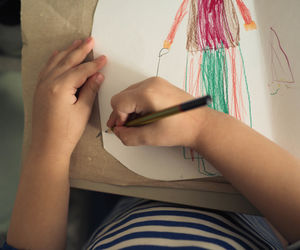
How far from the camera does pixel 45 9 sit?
48 centimetres

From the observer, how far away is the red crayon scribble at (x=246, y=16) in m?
0.47

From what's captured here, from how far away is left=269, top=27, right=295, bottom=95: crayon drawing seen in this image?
446mm

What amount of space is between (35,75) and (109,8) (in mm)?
197

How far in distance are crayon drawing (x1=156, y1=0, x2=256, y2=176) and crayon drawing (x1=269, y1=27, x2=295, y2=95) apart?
0.15 feet

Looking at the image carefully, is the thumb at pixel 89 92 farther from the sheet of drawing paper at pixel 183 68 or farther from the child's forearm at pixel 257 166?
the child's forearm at pixel 257 166

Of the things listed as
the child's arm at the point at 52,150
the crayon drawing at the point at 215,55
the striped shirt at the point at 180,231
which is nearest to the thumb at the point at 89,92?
the child's arm at the point at 52,150

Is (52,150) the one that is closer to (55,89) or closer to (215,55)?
(55,89)

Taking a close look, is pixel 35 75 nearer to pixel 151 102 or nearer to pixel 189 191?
pixel 151 102

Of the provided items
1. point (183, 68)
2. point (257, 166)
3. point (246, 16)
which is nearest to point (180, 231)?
point (257, 166)

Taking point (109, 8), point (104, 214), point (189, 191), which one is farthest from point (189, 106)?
point (104, 214)

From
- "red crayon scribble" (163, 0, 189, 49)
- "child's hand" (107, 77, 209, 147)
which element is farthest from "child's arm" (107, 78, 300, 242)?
"red crayon scribble" (163, 0, 189, 49)

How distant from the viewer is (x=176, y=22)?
468mm

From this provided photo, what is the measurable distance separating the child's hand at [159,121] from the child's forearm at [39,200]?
133 millimetres

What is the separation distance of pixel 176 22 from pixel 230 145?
26 centimetres
